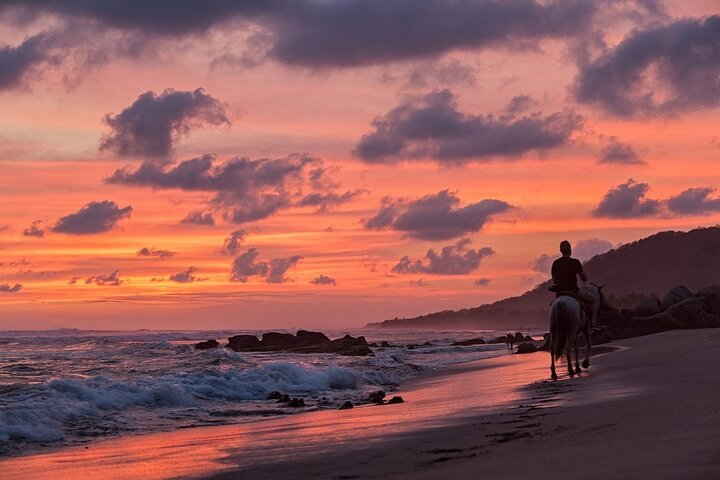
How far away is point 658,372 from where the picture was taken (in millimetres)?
17844

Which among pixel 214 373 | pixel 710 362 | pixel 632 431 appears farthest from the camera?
pixel 214 373

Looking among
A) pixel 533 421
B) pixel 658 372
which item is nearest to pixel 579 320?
pixel 658 372

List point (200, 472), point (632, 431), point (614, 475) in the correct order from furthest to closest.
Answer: point (200, 472) → point (632, 431) → point (614, 475)

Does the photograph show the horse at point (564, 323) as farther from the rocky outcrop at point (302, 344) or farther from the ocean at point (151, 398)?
the rocky outcrop at point (302, 344)

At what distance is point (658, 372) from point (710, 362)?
108 cm

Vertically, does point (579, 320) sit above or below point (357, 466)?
above

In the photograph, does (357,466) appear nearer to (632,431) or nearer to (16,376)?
(632,431)

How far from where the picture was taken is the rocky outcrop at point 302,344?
187 feet

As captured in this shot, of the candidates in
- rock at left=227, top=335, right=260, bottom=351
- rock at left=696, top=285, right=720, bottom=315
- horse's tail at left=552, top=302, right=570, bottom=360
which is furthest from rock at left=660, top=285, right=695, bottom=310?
rock at left=227, top=335, right=260, bottom=351

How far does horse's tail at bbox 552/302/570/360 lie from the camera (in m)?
20.6

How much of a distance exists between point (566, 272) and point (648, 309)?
2873cm

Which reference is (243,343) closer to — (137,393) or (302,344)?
(302,344)

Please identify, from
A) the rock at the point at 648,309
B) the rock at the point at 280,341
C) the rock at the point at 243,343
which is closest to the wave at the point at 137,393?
the rock at the point at 648,309

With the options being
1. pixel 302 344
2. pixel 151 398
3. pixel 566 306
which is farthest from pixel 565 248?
pixel 302 344
